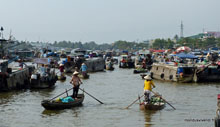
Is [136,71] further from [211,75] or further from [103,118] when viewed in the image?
[103,118]

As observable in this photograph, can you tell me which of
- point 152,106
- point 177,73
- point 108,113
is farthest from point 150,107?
point 177,73

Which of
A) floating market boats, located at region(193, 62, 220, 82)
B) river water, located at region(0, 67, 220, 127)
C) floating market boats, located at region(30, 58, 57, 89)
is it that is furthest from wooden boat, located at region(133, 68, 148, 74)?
river water, located at region(0, 67, 220, 127)

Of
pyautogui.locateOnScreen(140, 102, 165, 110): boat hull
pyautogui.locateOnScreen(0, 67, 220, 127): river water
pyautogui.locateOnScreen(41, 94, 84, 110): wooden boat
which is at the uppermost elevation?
pyautogui.locateOnScreen(41, 94, 84, 110): wooden boat

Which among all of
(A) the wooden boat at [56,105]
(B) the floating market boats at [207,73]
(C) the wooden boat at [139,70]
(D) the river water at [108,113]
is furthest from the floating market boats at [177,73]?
(A) the wooden boat at [56,105]

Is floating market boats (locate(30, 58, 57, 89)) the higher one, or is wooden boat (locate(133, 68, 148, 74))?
floating market boats (locate(30, 58, 57, 89))

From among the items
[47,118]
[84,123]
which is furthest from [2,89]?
[84,123]

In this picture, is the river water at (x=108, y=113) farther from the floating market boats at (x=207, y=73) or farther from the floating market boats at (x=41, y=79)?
the floating market boats at (x=207, y=73)

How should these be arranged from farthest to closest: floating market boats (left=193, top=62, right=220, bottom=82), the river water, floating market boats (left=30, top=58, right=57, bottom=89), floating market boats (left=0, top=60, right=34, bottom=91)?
floating market boats (left=193, top=62, right=220, bottom=82), floating market boats (left=30, top=58, right=57, bottom=89), floating market boats (left=0, top=60, right=34, bottom=91), the river water

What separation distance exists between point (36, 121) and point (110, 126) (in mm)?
3955

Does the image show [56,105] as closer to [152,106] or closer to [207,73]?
Result: [152,106]

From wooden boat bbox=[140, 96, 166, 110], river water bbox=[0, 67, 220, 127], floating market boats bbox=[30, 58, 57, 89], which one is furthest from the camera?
floating market boats bbox=[30, 58, 57, 89]

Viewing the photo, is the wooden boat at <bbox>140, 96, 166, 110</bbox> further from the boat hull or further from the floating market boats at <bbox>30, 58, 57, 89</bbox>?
the floating market boats at <bbox>30, 58, 57, 89</bbox>

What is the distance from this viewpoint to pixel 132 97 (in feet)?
94.8

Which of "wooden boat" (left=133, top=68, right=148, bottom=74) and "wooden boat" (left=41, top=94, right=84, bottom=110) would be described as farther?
"wooden boat" (left=133, top=68, right=148, bottom=74)
